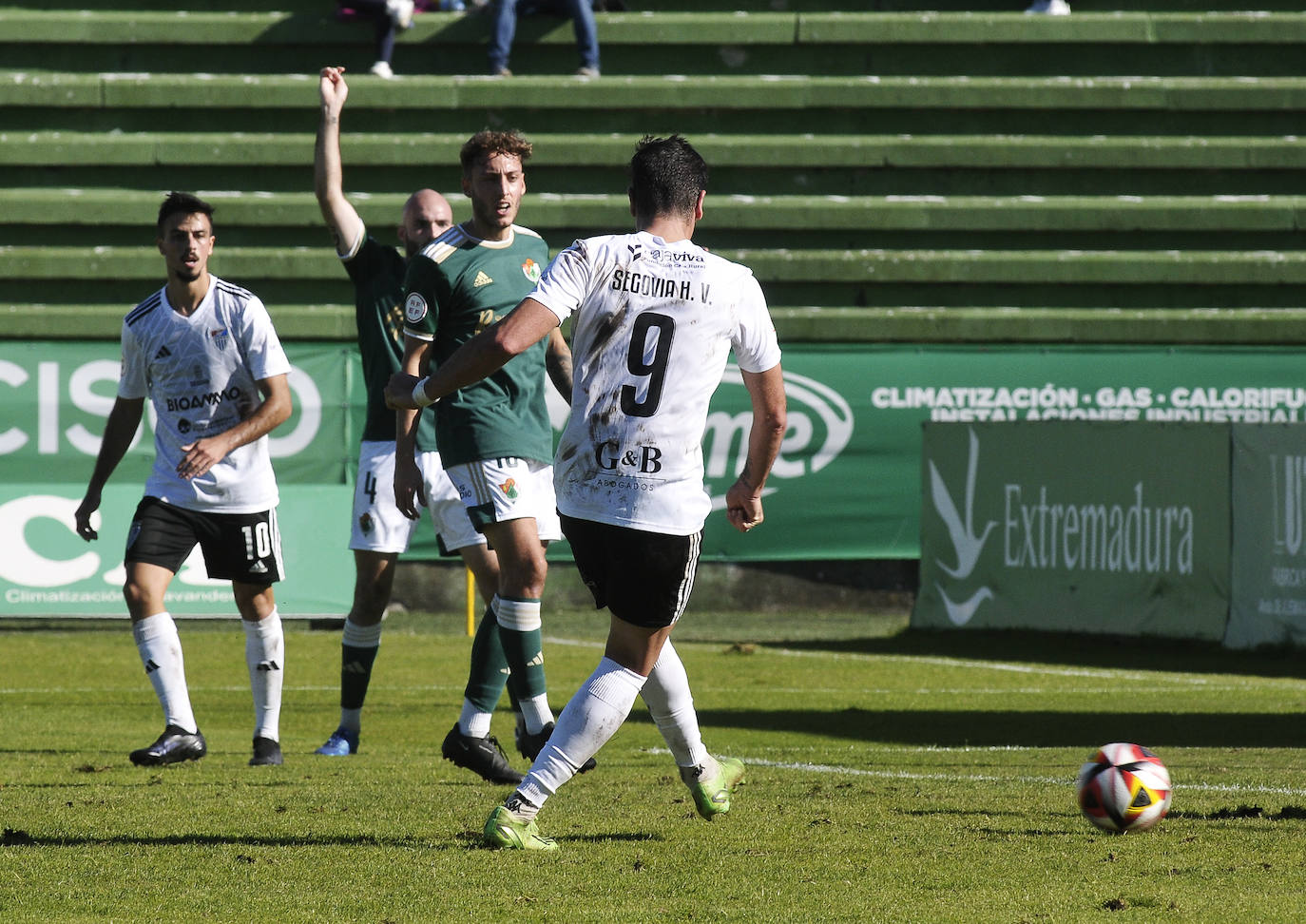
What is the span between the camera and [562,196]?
18.9 meters

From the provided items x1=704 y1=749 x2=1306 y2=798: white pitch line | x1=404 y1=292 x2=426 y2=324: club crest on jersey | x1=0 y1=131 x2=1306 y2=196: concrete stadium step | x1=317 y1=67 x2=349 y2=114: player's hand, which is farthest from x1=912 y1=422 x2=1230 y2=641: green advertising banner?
x1=404 y1=292 x2=426 y2=324: club crest on jersey

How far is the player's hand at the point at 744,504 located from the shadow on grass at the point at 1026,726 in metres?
3.32

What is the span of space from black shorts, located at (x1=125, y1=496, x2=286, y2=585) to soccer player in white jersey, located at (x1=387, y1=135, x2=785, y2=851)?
101 inches

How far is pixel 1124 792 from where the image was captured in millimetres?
5242

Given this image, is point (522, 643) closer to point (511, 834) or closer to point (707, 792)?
point (707, 792)

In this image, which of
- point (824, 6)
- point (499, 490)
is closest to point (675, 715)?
point (499, 490)

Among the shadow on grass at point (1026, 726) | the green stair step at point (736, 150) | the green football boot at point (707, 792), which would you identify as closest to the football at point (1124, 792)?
the green football boot at point (707, 792)

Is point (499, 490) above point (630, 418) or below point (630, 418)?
below

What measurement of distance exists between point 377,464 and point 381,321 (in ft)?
2.05

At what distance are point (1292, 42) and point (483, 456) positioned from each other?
15.6 m

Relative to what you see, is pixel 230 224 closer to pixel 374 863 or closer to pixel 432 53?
pixel 432 53

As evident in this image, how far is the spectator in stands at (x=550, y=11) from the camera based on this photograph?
62.2 ft

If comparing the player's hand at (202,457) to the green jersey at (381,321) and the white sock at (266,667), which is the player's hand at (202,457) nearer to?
the white sock at (266,667)

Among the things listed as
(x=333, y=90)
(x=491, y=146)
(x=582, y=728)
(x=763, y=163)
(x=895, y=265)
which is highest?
(x=333, y=90)
